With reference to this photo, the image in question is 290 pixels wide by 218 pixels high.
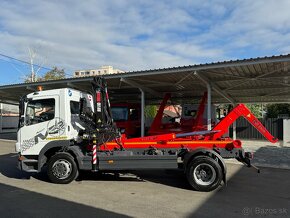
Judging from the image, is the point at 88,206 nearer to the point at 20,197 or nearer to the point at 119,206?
the point at 119,206

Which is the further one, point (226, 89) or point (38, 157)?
point (226, 89)

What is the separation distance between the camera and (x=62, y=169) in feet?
29.4

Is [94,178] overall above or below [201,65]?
below

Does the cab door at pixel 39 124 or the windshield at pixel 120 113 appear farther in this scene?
the windshield at pixel 120 113

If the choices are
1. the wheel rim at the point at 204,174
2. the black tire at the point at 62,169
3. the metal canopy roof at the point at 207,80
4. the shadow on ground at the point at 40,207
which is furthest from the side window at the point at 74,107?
the metal canopy roof at the point at 207,80

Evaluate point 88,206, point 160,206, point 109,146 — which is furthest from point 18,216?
point 109,146


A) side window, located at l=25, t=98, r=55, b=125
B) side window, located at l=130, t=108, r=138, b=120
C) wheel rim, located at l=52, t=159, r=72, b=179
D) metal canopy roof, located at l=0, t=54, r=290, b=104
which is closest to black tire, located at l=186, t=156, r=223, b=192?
wheel rim, located at l=52, t=159, r=72, b=179

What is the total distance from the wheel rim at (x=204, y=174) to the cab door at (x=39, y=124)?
380 cm

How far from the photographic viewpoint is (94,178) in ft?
32.2

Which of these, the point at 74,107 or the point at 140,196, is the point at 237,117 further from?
the point at 74,107

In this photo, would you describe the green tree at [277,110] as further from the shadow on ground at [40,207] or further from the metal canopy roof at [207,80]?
the shadow on ground at [40,207]

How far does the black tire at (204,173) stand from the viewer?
26.6 ft

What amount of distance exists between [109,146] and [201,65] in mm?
→ 5545

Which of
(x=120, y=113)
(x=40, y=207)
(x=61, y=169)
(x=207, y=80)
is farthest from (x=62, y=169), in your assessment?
(x=120, y=113)
